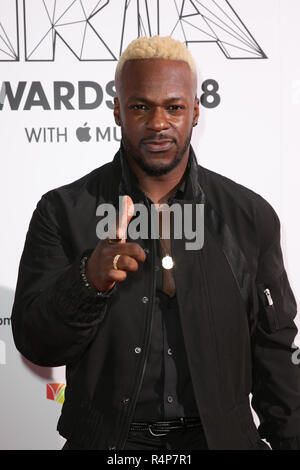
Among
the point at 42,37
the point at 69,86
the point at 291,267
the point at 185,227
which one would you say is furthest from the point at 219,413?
the point at 42,37

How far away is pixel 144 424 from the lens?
1.50m

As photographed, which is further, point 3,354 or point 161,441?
point 3,354

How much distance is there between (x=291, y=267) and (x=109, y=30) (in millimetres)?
1221

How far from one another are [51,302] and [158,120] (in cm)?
58

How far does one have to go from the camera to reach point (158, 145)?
1580 mm

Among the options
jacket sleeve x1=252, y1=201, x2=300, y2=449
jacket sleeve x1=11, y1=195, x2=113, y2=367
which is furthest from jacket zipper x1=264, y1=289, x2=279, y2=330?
jacket sleeve x1=11, y1=195, x2=113, y2=367

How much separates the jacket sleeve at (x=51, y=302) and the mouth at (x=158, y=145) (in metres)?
0.34

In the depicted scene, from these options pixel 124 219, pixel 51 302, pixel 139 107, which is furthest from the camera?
pixel 139 107

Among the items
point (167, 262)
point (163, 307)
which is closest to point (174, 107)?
point (167, 262)

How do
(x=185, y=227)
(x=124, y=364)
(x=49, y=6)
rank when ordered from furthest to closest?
1. (x=49, y=6)
2. (x=185, y=227)
3. (x=124, y=364)

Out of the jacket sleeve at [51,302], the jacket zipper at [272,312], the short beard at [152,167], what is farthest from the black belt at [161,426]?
the short beard at [152,167]

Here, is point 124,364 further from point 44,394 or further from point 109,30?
point 109,30

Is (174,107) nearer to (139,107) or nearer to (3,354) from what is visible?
(139,107)

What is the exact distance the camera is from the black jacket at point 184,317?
1.46 metres
